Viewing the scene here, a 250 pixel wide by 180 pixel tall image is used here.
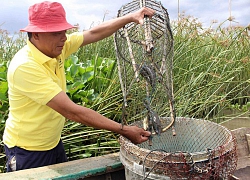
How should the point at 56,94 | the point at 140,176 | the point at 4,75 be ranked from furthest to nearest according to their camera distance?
the point at 4,75, the point at 56,94, the point at 140,176

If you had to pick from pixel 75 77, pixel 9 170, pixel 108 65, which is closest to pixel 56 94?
pixel 9 170

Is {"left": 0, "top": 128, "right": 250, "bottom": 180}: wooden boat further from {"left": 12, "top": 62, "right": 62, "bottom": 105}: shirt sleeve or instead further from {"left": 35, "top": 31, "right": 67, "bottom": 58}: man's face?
{"left": 35, "top": 31, "right": 67, "bottom": 58}: man's face

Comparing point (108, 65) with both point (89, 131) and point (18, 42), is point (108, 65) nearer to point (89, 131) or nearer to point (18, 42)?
point (89, 131)

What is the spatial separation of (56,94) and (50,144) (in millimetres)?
501

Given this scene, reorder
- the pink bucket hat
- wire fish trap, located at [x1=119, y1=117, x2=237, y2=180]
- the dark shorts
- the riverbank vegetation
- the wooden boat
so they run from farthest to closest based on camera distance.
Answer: the riverbank vegetation → the dark shorts → the wooden boat → the pink bucket hat → wire fish trap, located at [x1=119, y1=117, x2=237, y2=180]

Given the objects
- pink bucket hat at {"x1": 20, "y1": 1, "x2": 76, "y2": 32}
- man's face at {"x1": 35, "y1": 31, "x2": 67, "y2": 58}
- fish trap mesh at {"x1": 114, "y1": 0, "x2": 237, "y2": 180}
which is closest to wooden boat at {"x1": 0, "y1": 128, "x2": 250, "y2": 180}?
fish trap mesh at {"x1": 114, "y1": 0, "x2": 237, "y2": 180}

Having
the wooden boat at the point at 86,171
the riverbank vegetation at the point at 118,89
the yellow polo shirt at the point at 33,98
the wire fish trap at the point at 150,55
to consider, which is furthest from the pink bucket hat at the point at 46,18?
the riverbank vegetation at the point at 118,89

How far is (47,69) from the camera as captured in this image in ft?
5.94

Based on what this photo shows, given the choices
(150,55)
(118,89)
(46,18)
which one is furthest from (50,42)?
(118,89)

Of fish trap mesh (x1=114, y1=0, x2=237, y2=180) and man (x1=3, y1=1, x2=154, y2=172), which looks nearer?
fish trap mesh (x1=114, y1=0, x2=237, y2=180)

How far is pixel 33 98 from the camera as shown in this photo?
168cm

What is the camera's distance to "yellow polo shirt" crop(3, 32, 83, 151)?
5.39 feet

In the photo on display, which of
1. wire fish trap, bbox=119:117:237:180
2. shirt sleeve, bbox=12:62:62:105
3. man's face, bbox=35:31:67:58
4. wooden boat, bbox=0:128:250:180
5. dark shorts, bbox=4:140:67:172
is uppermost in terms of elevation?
man's face, bbox=35:31:67:58

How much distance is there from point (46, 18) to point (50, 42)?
0.13 m
